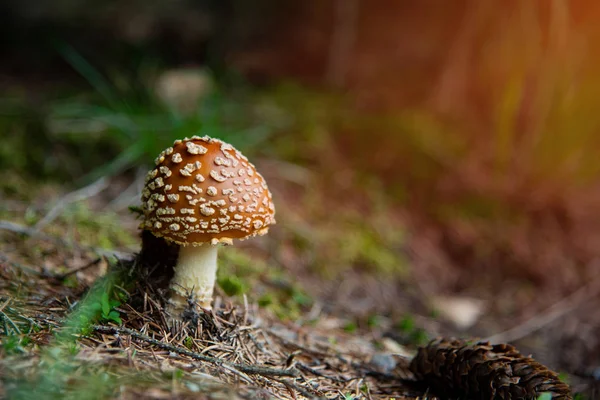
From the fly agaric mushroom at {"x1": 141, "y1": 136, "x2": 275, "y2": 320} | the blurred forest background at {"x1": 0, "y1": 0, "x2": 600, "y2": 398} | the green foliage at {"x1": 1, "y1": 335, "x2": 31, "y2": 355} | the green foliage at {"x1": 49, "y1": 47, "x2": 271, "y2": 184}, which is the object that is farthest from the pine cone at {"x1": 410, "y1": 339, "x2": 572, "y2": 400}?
the green foliage at {"x1": 49, "y1": 47, "x2": 271, "y2": 184}

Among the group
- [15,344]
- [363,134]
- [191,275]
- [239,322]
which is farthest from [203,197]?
[363,134]

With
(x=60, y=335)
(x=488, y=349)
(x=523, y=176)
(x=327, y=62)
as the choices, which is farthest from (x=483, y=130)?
(x=60, y=335)

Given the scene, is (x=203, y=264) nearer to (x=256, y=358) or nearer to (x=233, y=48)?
(x=256, y=358)

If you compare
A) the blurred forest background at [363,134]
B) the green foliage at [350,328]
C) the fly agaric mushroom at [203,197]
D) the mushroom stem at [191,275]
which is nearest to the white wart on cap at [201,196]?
the fly agaric mushroom at [203,197]

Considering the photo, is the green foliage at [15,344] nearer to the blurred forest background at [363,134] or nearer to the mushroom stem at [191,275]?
the mushroom stem at [191,275]

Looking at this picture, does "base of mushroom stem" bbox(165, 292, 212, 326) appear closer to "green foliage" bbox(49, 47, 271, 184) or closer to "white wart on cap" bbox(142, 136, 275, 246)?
"white wart on cap" bbox(142, 136, 275, 246)

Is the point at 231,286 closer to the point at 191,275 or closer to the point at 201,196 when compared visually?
the point at 191,275
